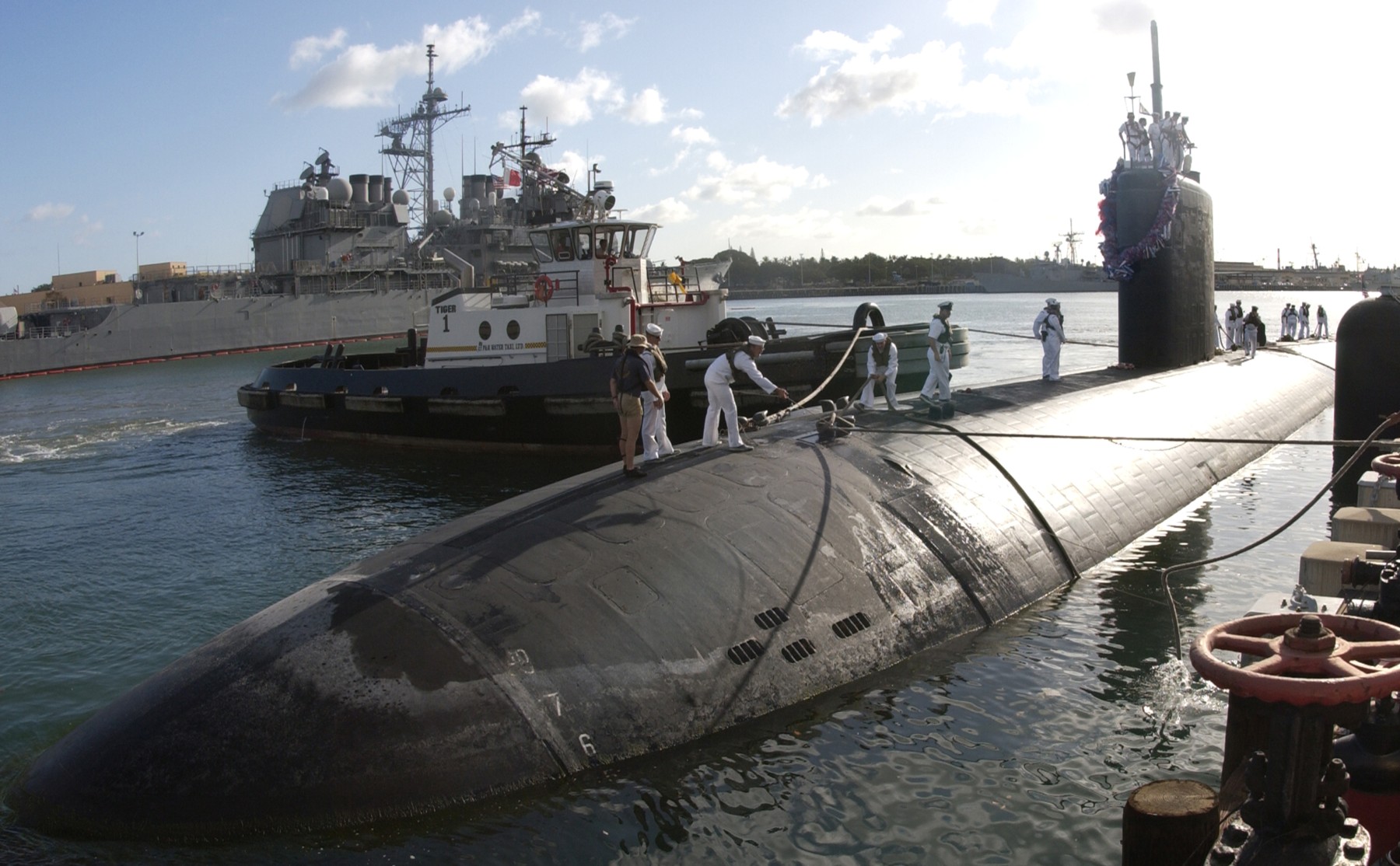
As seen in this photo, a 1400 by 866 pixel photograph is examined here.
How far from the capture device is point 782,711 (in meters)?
8.41

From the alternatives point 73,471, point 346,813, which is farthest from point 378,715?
point 73,471

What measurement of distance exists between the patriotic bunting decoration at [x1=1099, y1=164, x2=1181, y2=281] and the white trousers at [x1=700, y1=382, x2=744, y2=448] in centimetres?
957

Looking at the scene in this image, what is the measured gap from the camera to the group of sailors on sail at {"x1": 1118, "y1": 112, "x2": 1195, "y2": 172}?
61.1ft

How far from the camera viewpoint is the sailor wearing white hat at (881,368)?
1514 centimetres

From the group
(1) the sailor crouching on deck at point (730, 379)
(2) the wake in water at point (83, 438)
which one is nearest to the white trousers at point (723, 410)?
(1) the sailor crouching on deck at point (730, 379)

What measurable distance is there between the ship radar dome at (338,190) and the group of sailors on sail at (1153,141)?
6543 centimetres

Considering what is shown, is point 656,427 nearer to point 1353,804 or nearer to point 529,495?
point 529,495

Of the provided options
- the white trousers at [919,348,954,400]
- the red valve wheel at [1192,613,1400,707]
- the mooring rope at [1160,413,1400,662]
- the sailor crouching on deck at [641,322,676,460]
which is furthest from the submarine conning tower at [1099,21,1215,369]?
the red valve wheel at [1192,613,1400,707]

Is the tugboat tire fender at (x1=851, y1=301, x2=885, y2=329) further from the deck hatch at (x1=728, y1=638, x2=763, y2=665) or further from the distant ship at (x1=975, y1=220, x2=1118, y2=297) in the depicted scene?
the distant ship at (x1=975, y1=220, x2=1118, y2=297)

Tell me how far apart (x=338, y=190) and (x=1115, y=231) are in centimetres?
6600

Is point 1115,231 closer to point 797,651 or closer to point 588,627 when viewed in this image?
point 797,651

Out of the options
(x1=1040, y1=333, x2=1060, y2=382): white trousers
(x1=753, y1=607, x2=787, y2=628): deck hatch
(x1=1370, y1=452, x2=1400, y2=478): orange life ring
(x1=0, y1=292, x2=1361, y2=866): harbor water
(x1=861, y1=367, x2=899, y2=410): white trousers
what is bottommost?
(x1=0, y1=292, x2=1361, y2=866): harbor water

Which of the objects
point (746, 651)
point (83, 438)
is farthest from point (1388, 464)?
point (83, 438)

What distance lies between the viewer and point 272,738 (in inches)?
270
